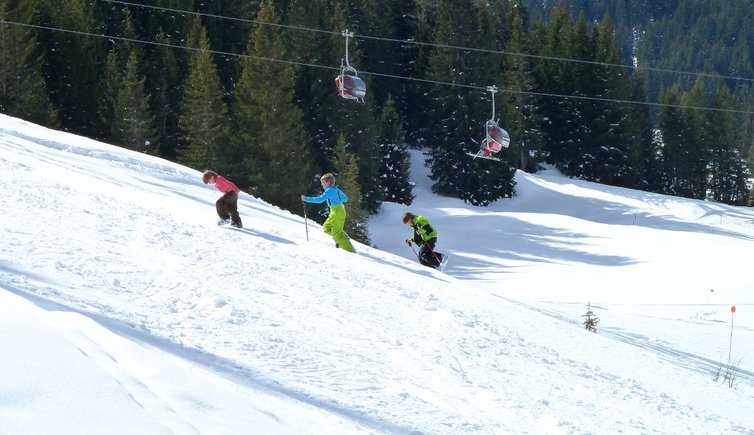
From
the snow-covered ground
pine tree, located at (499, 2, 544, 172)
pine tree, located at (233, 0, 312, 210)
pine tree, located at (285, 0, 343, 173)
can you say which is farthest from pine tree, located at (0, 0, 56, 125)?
pine tree, located at (499, 2, 544, 172)

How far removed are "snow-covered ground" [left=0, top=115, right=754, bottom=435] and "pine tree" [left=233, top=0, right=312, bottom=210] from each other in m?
18.9

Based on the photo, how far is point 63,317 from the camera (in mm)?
6652

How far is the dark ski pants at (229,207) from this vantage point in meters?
14.5

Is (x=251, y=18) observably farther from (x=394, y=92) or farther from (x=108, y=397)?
(x=108, y=397)

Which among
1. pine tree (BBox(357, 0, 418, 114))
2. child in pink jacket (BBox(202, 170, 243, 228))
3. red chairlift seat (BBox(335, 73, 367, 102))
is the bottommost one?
child in pink jacket (BBox(202, 170, 243, 228))

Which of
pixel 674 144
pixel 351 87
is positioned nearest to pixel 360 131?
pixel 351 87

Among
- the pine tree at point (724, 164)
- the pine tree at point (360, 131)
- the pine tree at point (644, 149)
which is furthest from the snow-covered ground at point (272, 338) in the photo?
the pine tree at point (724, 164)

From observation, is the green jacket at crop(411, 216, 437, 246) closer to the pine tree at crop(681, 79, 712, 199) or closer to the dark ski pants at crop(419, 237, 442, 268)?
the dark ski pants at crop(419, 237, 442, 268)

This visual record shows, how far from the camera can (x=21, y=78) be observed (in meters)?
37.3

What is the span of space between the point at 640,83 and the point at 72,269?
226 ft

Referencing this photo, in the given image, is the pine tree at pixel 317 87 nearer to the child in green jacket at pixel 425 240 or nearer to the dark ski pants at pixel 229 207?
the child in green jacket at pixel 425 240

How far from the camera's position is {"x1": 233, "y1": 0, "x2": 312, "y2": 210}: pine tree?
3878 cm

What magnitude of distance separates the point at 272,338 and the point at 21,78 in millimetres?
33115

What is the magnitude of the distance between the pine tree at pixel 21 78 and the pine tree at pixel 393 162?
17.4 meters
